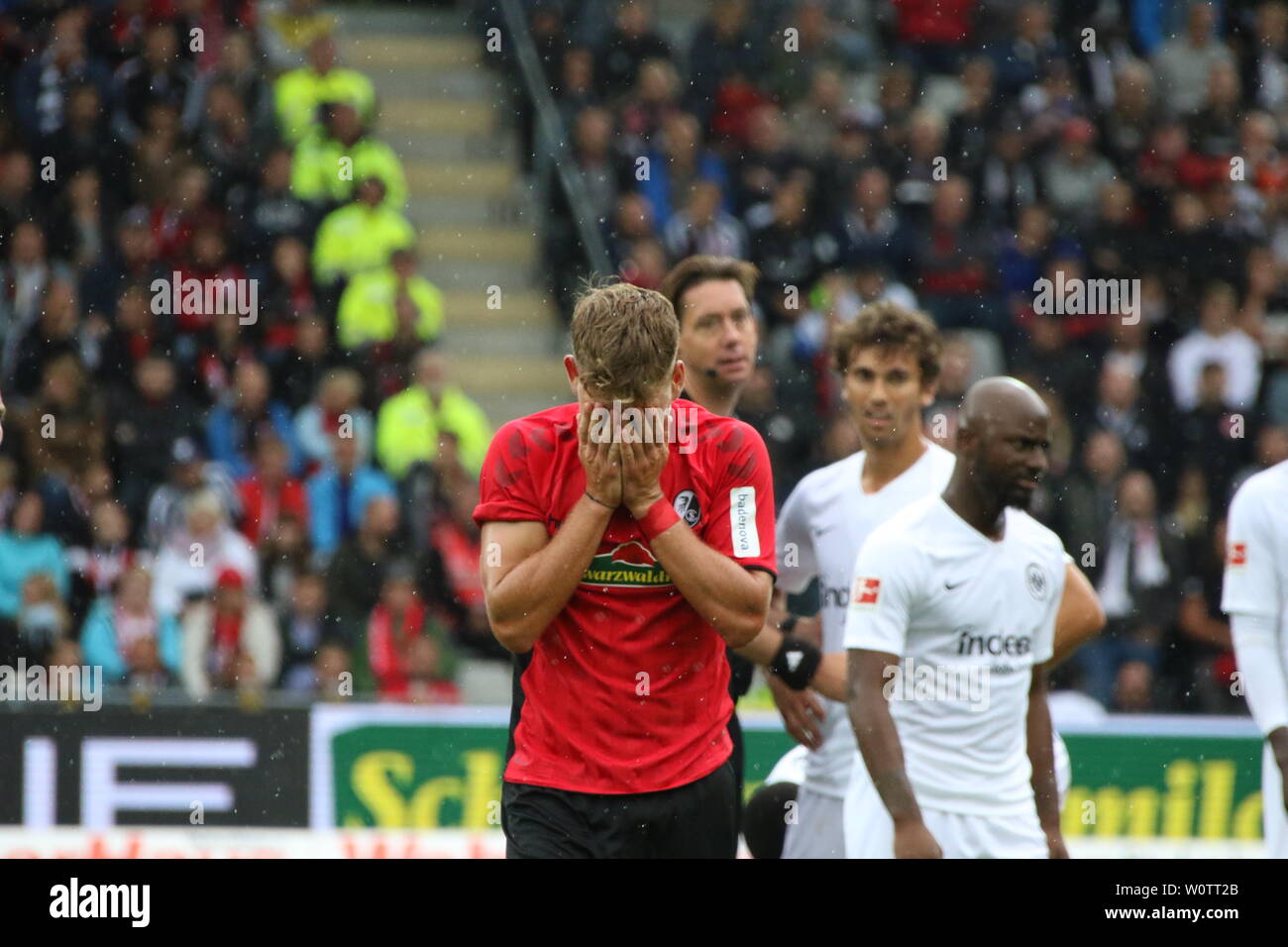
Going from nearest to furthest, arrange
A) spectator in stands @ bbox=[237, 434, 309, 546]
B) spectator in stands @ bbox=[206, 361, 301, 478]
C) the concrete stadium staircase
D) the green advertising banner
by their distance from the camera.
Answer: the green advertising banner → spectator in stands @ bbox=[237, 434, 309, 546] → spectator in stands @ bbox=[206, 361, 301, 478] → the concrete stadium staircase

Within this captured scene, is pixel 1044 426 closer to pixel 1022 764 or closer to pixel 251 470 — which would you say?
pixel 1022 764

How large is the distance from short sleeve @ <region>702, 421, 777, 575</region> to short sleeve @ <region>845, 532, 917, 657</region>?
69 cm

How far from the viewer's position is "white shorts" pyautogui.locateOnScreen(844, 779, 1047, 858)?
5.22m

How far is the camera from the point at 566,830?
4.46 meters

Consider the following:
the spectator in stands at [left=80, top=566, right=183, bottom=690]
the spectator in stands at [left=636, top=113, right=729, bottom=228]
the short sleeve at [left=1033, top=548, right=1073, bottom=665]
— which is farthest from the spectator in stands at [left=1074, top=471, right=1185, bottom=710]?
the short sleeve at [left=1033, top=548, right=1073, bottom=665]

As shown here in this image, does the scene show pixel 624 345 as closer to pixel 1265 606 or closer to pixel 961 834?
pixel 961 834

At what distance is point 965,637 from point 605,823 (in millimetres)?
1333

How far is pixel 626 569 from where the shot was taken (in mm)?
4465

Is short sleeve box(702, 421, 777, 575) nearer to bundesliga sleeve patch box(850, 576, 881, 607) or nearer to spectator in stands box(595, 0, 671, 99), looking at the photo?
bundesliga sleeve patch box(850, 576, 881, 607)

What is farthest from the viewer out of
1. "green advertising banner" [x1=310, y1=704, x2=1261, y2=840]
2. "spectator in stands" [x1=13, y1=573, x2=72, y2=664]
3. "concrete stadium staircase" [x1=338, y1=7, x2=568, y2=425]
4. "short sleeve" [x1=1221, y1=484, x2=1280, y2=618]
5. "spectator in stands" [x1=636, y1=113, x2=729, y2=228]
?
"concrete stadium staircase" [x1=338, y1=7, x2=568, y2=425]

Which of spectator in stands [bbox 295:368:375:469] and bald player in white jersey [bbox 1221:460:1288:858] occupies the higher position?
spectator in stands [bbox 295:368:375:469]

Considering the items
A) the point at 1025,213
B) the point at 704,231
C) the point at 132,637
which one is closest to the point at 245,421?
the point at 132,637

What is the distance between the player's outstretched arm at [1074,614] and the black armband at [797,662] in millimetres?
770

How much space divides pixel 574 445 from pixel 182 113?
30.9ft
